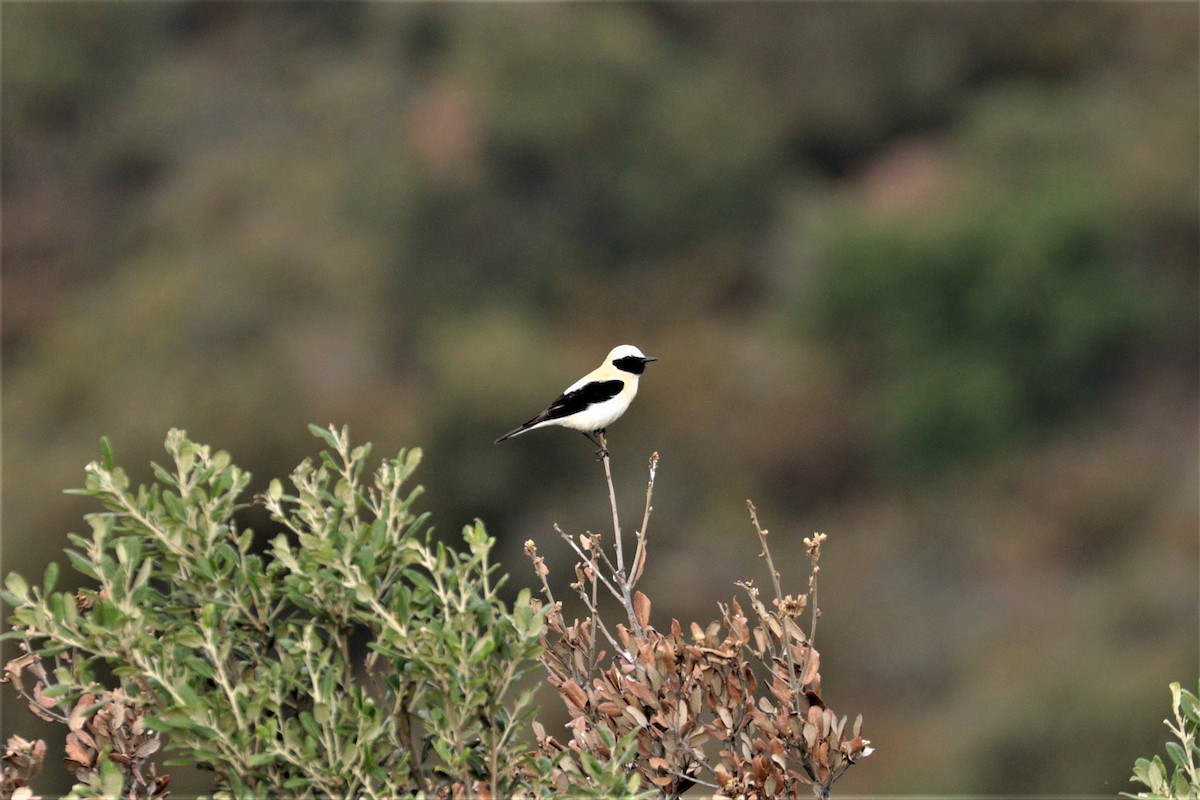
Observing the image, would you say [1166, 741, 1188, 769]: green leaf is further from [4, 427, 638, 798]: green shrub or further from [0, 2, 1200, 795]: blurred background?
[0, 2, 1200, 795]: blurred background

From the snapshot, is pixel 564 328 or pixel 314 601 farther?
pixel 564 328

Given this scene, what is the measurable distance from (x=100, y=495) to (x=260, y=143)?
6262cm

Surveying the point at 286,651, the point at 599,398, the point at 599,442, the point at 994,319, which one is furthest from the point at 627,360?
the point at 994,319

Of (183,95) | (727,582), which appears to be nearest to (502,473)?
(727,582)

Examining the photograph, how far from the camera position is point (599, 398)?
834 cm

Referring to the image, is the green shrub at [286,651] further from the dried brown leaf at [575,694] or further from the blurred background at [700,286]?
the blurred background at [700,286]

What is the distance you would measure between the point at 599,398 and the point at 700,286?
5766 cm

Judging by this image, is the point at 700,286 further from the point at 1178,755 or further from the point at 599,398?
the point at 1178,755

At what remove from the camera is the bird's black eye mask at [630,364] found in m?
8.44

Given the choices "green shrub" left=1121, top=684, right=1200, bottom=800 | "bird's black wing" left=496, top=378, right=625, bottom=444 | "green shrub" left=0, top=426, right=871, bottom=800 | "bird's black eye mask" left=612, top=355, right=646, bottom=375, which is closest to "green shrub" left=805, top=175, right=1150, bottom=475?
"bird's black eye mask" left=612, top=355, right=646, bottom=375

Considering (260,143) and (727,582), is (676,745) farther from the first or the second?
(260,143)

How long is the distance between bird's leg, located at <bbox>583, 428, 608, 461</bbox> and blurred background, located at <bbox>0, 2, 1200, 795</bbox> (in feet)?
101

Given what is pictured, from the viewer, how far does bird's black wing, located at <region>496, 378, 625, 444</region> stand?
832cm

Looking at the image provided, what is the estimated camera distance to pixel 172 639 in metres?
4.54
